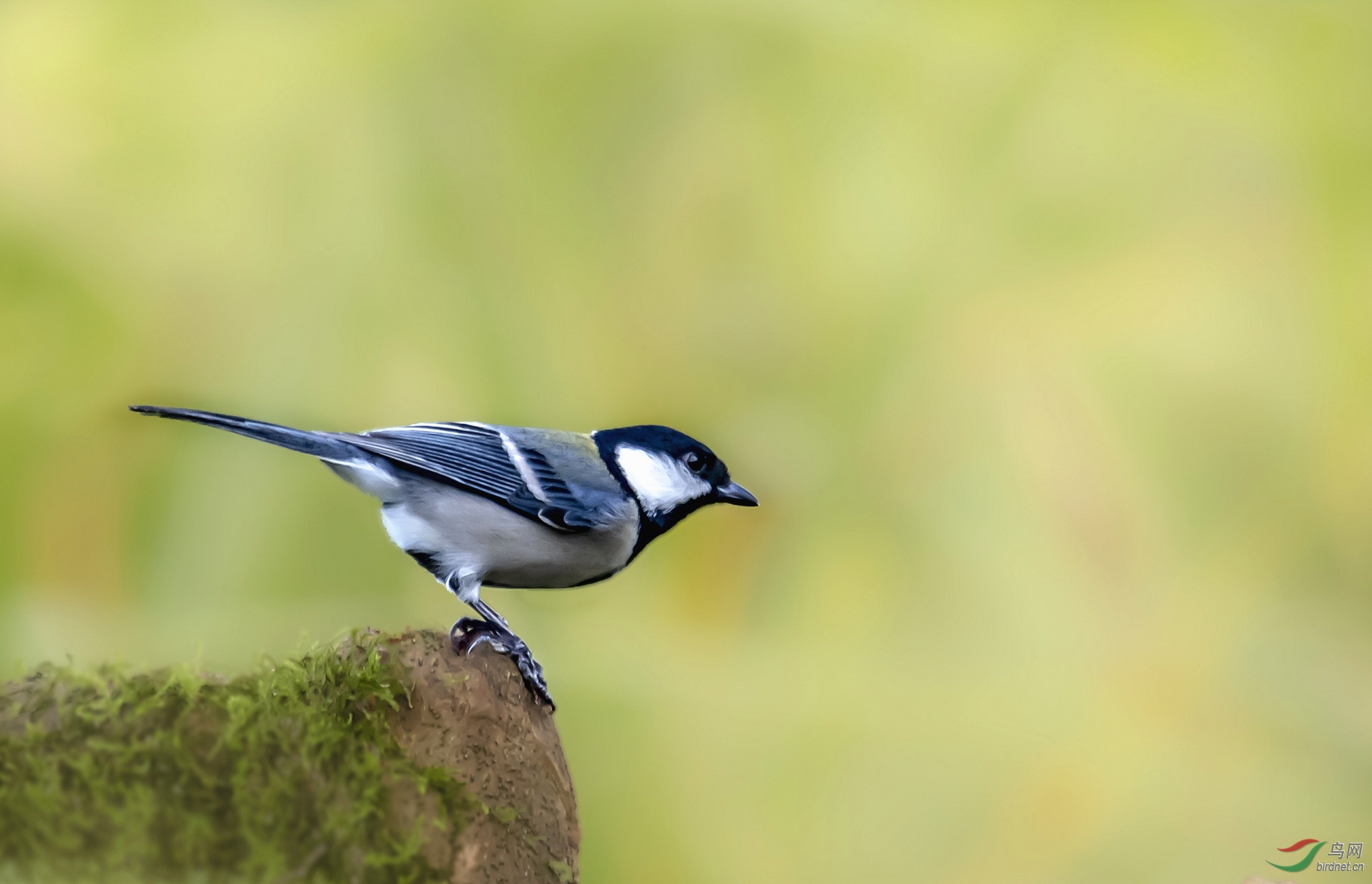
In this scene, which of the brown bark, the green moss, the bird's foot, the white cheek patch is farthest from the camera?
the white cheek patch

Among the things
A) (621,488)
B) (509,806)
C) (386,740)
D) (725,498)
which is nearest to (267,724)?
(386,740)

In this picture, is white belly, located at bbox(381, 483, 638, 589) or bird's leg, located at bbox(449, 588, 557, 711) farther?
white belly, located at bbox(381, 483, 638, 589)

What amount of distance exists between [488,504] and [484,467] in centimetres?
9

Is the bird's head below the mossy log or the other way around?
the other way around

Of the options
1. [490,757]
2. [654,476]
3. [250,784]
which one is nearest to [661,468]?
[654,476]

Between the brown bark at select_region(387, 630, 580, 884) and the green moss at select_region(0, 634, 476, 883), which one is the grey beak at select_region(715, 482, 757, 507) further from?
the green moss at select_region(0, 634, 476, 883)

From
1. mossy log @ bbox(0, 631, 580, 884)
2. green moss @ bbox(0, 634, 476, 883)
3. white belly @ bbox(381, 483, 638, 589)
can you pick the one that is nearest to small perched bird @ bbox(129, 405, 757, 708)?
white belly @ bbox(381, 483, 638, 589)

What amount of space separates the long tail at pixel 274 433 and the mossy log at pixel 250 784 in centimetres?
Result: 44

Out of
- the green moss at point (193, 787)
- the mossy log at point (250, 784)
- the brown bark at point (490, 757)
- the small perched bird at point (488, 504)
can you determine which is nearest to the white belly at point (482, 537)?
the small perched bird at point (488, 504)

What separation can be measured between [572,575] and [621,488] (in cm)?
23

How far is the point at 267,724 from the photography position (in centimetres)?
147

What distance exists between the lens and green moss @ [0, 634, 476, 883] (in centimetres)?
137

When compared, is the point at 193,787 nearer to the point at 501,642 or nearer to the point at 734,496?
the point at 501,642

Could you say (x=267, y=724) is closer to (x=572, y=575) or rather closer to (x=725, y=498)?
(x=572, y=575)
